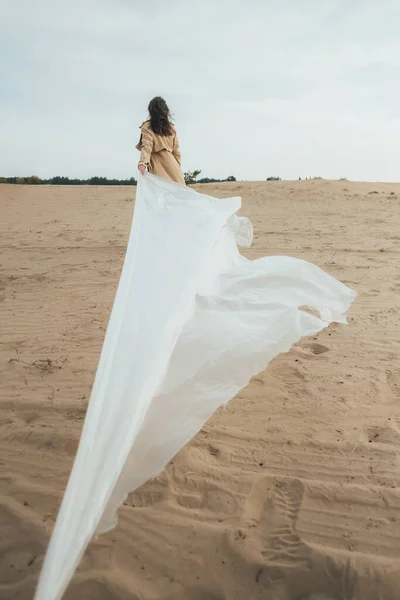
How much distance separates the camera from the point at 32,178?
25531mm

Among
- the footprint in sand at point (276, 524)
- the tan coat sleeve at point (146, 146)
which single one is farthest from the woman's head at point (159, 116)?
the footprint in sand at point (276, 524)

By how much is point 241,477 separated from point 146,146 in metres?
3.41

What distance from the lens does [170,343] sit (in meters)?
2.11

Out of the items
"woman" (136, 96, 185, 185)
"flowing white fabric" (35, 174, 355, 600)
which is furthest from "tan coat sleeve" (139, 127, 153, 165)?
"flowing white fabric" (35, 174, 355, 600)

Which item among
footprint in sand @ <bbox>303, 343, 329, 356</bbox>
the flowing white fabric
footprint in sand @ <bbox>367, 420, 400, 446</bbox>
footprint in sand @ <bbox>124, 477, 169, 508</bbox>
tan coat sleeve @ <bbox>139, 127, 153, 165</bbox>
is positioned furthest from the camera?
tan coat sleeve @ <bbox>139, 127, 153, 165</bbox>

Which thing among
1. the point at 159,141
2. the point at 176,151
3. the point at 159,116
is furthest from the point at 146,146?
the point at 176,151

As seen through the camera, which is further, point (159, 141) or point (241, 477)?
point (159, 141)

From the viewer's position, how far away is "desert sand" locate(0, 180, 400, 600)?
6.86 ft

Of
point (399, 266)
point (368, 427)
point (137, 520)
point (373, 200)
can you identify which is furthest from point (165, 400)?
point (373, 200)

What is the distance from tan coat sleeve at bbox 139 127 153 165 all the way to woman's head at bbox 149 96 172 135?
4.2 inches

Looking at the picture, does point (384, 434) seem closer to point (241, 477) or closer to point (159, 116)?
point (241, 477)

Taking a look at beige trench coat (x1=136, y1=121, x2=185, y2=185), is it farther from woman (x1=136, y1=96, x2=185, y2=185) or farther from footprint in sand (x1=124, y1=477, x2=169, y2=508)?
footprint in sand (x1=124, y1=477, x2=169, y2=508)

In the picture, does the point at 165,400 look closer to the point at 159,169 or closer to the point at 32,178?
the point at 159,169

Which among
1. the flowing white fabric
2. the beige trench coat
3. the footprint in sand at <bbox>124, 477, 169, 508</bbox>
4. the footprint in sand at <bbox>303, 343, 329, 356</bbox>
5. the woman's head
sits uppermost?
the woman's head
